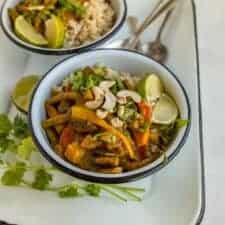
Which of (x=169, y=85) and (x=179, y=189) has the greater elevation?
(x=169, y=85)

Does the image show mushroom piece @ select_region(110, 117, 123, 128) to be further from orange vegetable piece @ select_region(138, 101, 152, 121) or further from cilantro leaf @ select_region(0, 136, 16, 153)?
cilantro leaf @ select_region(0, 136, 16, 153)

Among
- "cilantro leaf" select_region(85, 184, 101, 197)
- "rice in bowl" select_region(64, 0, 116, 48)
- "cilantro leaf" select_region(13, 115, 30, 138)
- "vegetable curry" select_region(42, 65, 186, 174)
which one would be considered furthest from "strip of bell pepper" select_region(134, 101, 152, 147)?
"rice in bowl" select_region(64, 0, 116, 48)

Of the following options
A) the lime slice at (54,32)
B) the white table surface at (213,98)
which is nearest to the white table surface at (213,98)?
the white table surface at (213,98)

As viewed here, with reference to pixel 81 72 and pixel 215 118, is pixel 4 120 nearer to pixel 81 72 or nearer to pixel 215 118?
pixel 81 72

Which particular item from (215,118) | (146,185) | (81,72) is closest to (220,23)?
(215,118)

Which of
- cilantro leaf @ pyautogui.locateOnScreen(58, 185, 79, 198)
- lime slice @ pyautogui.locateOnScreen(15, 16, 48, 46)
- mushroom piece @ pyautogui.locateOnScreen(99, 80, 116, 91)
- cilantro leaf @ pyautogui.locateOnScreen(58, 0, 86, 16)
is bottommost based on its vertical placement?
cilantro leaf @ pyautogui.locateOnScreen(58, 185, 79, 198)
